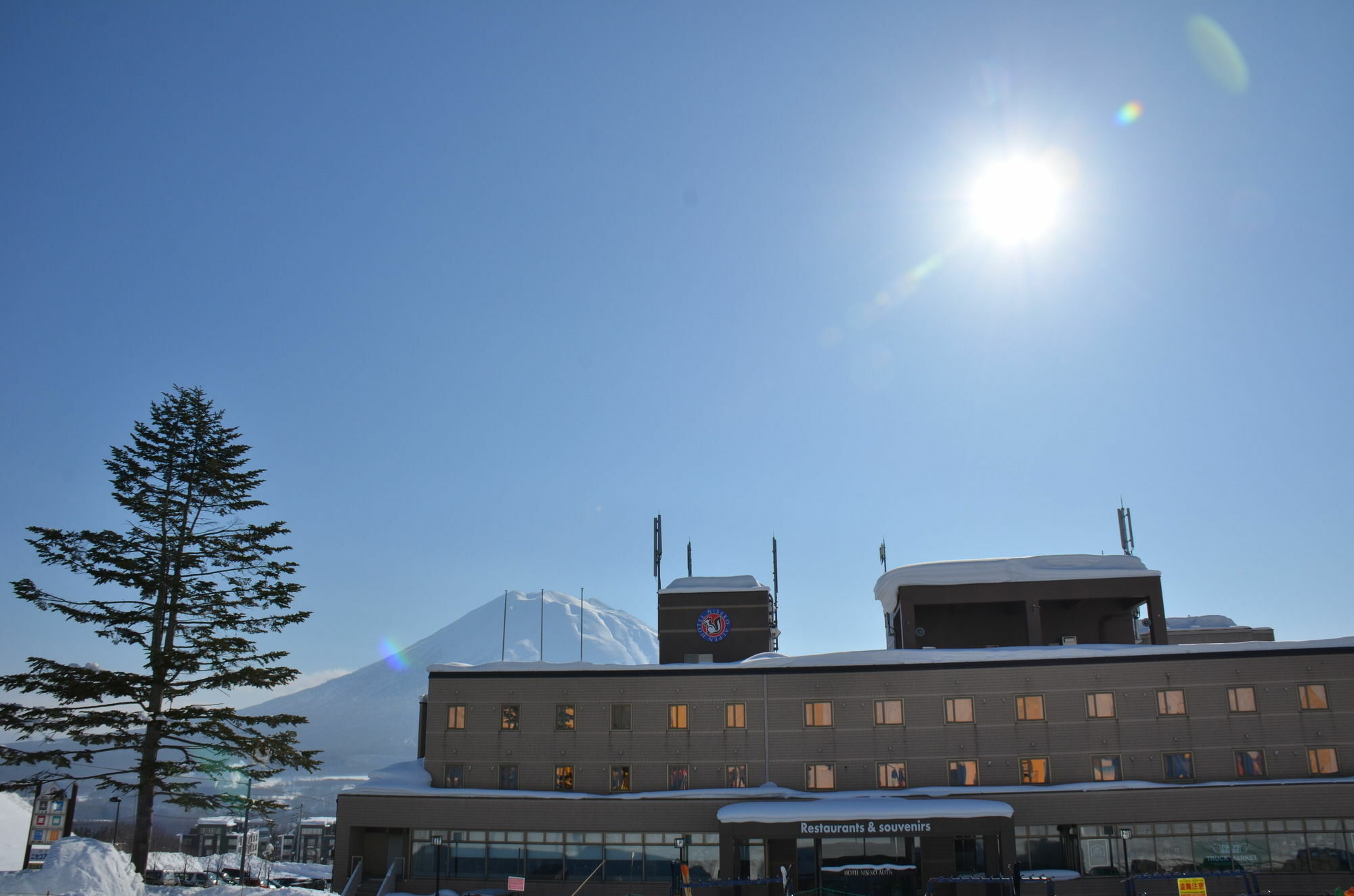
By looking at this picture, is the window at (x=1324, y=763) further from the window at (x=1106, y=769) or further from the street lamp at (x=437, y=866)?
the street lamp at (x=437, y=866)

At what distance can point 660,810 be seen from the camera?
139 feet

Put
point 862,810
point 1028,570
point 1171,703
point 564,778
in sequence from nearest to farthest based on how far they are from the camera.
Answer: point 862,810 → point 1171,703 → point 564,778 → point 1028,570

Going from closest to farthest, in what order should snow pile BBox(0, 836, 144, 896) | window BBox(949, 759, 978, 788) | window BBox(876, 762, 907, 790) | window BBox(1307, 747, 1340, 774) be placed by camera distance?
snow pile BBox(0, 836, 144, 896)
window BBox(1307, 747, 1340, 774)
window BBox(949, 759, 978, 788)
window BBox(876, 762, 907, 790)

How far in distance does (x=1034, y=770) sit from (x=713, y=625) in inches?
816

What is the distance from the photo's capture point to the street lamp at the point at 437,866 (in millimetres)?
42125

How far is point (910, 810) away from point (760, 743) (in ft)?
23.6

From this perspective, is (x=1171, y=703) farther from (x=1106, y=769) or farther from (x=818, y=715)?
(x=818, y=715)

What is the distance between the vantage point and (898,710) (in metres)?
43.4

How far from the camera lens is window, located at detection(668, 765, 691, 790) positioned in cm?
4344

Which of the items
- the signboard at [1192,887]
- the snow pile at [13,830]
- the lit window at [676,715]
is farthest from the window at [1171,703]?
the snow pile at [13,830]

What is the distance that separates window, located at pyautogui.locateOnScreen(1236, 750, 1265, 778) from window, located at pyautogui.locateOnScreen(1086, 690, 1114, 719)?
5263mm

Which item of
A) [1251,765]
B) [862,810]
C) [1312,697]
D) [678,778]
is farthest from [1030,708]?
[678,778]

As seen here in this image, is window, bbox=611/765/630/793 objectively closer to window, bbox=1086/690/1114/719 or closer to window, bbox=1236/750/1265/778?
window, bbox=1086/690/1114/719

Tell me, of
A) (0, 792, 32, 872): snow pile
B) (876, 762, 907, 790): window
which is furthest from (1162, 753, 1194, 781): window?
(0, 792, 32, 872): snow pile
